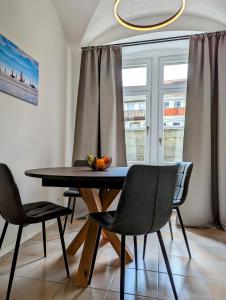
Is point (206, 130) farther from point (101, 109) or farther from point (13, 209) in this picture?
point (13, 209)

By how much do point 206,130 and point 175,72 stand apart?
1.08 meters

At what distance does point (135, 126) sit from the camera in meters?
3.44

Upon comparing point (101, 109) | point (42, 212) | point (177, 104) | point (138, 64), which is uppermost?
point (138, 64)

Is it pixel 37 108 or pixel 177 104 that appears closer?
pixel 37 108

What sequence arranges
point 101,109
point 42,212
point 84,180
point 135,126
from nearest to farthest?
1. point 84,180
2. point 42,212
3. point 101,109
4. point 135,126

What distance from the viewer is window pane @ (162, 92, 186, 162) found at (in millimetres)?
3281

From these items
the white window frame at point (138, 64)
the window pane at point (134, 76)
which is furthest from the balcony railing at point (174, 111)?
the window pane at point (134, 76)

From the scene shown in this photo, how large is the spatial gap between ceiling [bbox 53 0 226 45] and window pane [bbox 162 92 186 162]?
0.94 meters

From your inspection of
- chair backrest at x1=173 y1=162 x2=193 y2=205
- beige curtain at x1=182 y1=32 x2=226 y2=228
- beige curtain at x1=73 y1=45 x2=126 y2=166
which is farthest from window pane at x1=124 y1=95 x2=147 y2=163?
chair backrest at x1=173 y1=162 x2=193 y2=205

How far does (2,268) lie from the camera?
1.77 m

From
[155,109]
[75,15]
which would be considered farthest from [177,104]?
[75,15]

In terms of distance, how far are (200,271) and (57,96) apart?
2.52m

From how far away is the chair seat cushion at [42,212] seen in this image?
1509 millimetres

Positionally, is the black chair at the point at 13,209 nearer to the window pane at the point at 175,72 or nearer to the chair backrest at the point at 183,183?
the chair backrest at the point at 183,183
